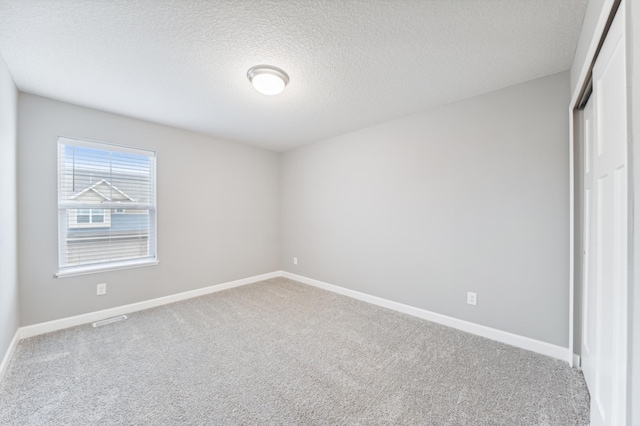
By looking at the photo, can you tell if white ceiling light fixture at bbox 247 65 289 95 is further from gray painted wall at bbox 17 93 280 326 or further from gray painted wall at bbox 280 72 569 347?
gray painted wall at bbox 17 93 280 326

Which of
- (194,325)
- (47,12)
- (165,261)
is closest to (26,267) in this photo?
(165,261)

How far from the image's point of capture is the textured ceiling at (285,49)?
150 cm

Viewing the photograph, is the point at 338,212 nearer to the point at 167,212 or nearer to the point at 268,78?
the point at 268,78

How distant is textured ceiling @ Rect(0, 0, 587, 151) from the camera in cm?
150

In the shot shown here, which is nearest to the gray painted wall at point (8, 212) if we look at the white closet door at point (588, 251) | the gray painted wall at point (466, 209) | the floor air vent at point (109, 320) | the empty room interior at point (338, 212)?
the empty room interior at point (338, 212)

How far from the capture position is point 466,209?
2619 mm

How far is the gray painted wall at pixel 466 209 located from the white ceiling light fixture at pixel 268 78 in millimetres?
1630

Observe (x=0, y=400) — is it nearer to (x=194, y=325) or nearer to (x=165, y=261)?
(x=194, y=325)

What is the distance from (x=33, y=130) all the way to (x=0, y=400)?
2376mm

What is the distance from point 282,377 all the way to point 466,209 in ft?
7.62

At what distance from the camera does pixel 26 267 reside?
2500 mm

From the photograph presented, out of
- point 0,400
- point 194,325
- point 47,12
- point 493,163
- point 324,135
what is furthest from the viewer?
point 324,135

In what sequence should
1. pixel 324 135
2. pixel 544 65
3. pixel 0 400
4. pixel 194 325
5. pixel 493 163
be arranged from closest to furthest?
1. pixel 0 400
2. pixel 544 65
3. pixel 493 163
4. pixel 194 325
5. pixel 324 135

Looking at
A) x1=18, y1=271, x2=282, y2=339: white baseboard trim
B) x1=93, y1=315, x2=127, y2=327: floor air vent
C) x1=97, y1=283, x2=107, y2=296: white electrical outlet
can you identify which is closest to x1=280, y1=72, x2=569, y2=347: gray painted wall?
x1=18, y1=271, x2=282, y2=339: white baseboard trim
